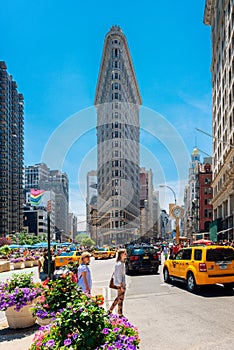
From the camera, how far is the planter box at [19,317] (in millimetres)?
8414

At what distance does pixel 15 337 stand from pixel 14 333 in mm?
410

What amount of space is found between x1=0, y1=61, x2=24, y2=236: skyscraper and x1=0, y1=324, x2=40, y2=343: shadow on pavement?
382 feet

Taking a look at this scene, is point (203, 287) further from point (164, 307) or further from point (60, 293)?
point (60, 293)

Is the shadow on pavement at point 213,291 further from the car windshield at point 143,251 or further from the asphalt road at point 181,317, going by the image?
the car windshield at point 143,251

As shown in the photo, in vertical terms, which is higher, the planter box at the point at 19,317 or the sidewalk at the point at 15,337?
the planter box at the point at 19,317

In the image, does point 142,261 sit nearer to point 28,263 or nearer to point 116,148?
point 28,263

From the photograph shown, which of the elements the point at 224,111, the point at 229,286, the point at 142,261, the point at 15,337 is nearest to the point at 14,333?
the point at 15,337

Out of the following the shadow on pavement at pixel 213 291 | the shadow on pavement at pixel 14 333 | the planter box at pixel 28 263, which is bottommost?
the planter box at pixel 28 263

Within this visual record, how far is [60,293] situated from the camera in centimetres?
724

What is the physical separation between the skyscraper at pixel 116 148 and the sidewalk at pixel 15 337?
103 meters

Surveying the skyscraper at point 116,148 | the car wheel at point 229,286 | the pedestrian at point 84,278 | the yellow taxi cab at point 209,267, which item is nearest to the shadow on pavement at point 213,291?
the car wheel at point 229,286

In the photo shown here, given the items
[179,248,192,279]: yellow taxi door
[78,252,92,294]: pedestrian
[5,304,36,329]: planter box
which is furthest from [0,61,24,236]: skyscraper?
[78,252,92,294]: pedestrian

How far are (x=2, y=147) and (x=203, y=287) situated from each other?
119 m

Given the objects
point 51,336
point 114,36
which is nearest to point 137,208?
point 114,36
